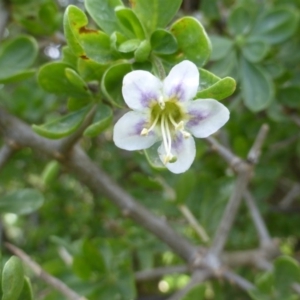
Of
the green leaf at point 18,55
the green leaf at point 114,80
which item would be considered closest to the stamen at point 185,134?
the green leaf at point 114,80

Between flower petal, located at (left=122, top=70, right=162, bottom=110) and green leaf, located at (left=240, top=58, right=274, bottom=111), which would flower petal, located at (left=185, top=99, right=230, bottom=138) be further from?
green leaf, located at (left=240, top=58, right=274, bottom=111)

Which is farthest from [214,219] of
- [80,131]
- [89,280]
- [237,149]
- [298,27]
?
[80,131]

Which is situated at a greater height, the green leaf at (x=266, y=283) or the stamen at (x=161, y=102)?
the stamen at (x=161, y=102)

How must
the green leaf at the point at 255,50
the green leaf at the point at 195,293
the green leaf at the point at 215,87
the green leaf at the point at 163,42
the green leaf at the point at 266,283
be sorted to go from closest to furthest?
the green leaf at the point at 215,87 < the green leaf at the point at 163,42 < the green leaf at the point at 195,293 < the green leaf at the point at 266,283 < the green leaf at the point at 255,50

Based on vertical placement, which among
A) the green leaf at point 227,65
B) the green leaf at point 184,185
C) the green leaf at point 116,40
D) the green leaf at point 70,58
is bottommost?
the green leaf at point 184,185

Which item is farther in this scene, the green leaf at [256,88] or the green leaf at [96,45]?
the green leaf at [256,88]

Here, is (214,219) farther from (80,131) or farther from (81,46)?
(81,46)

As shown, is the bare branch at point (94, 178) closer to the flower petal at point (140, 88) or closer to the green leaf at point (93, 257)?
the green leaf at point (93, 257)
